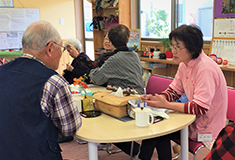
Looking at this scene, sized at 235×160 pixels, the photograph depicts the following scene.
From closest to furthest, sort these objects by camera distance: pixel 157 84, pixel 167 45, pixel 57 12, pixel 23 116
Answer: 1. pixel 23 116
2. pixel 157 84
3. pixel 167 45
4. pixel 57 12

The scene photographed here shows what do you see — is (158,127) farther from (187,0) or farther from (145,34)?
(145,34)

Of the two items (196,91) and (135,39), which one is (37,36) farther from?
(135,39)

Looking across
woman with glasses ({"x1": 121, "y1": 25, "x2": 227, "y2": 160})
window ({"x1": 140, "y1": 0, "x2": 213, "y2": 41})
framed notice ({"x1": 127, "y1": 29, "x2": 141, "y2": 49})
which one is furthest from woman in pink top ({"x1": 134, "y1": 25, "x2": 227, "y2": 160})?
framed notice ({"x1": 127, "y1": 29, "x2": 141, "y2": 49})

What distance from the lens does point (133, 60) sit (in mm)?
2430

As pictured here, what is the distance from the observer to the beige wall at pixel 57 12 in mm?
6379

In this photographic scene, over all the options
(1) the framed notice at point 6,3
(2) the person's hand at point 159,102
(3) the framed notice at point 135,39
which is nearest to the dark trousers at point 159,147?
(2) the person's hand at point 159,102

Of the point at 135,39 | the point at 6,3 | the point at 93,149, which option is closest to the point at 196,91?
the point at 93,149

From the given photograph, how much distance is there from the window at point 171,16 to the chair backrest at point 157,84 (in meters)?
1.55

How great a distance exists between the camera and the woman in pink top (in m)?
1.74

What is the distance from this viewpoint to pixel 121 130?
59.8 inches

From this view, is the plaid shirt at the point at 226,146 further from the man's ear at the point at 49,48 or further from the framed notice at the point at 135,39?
the framed notice at the point at 135,39

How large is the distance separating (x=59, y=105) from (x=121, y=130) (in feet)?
1.34

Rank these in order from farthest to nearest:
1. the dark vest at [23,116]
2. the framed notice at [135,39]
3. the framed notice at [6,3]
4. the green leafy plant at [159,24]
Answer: the framed notice at [6,3]
the green leafy plant at [159,24]
the framed notice at [135,39]
the dark vest at [23,116]

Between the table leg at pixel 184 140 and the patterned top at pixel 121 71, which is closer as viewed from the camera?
the table leg at pixel 184 140
